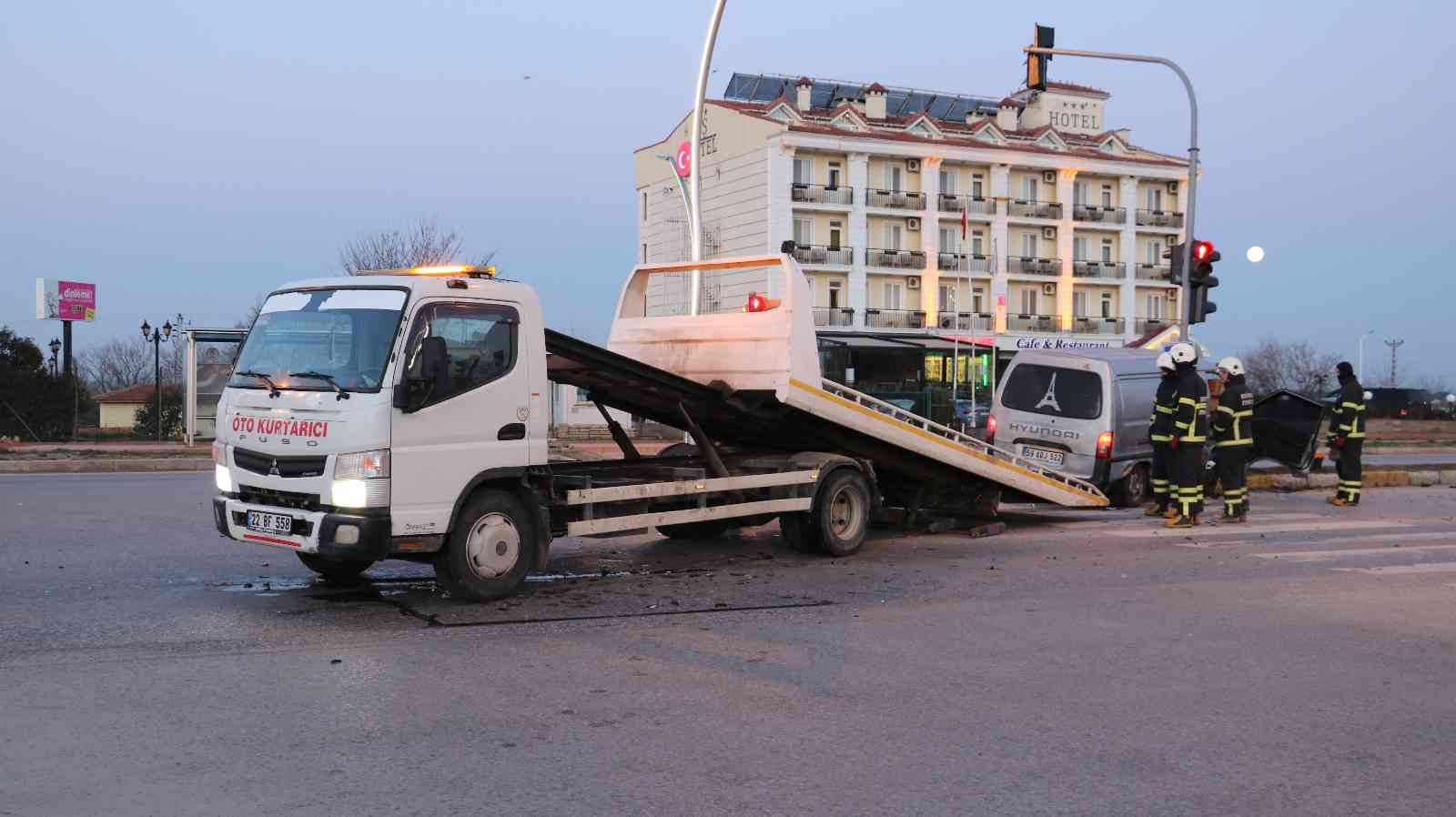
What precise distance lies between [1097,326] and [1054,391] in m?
55.5

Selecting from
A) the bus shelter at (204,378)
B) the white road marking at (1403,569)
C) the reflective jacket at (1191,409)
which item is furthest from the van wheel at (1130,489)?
the bus shelter at (204,378)

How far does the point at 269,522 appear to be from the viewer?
26.3 ft

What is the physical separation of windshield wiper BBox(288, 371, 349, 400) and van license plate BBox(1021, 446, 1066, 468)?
8.94 m

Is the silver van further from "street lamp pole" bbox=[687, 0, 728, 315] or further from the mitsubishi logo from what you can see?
"street lamp pole" bbox=[687, 0, 728, 315]

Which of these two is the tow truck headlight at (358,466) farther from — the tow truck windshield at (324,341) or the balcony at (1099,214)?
the balcony at (1099,214)

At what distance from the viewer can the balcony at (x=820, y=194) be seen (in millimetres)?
60125

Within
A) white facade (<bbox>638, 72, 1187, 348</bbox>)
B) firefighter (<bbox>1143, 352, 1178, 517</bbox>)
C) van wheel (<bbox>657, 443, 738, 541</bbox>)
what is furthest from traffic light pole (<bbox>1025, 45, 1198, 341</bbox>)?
white facade (<bbox>638, 72, 1187, 348</bbox>)

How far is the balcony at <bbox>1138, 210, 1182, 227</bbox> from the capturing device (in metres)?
68.4

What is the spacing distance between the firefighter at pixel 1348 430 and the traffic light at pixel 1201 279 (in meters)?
2.40

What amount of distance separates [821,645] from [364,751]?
3.05m

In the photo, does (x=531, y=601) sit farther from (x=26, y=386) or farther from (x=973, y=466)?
(x=26, y=386)

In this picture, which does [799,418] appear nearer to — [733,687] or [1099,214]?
[733,687]

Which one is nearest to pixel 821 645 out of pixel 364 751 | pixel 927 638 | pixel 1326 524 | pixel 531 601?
pixel 927 638

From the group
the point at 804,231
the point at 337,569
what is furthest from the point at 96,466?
the point at 804,231
